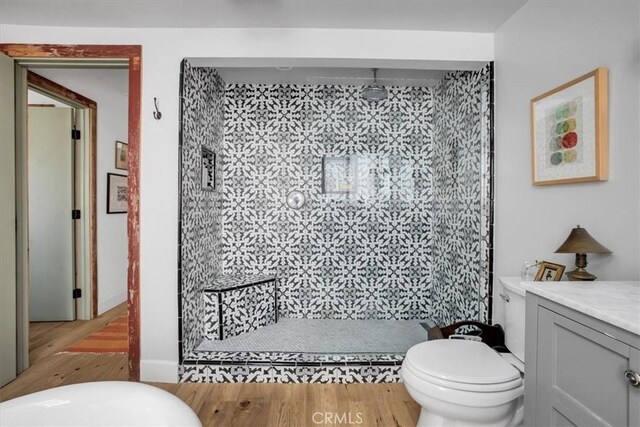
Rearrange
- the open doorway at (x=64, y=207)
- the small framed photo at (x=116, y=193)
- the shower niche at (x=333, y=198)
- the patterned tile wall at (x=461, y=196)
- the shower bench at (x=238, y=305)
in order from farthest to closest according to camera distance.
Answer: the small framed photo at (x=116, y=193), the open doorway at (x=64, y=207), the shower niche at (x=333, y=198), the shower bench at (x=238, y=305), the patterned tile wall at (x=461, y=196)

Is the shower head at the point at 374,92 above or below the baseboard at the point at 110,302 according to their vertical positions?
above

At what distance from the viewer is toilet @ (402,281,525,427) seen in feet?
4.41

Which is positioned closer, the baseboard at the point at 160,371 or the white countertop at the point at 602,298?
the white countertop at the point at 602,298

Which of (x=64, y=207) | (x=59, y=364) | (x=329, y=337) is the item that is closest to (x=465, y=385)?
(x=329, y=337)

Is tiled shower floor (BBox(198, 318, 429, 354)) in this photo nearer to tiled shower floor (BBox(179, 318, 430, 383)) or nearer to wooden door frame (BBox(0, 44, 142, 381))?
tiled shower floor (BBox(179, 318, 430, 383))

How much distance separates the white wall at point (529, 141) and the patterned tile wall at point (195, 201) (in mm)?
2098

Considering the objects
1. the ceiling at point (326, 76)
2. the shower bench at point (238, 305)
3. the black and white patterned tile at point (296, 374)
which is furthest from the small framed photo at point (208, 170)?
the black and white patterned tile at point (296, 374)

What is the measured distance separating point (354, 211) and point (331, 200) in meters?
0.25

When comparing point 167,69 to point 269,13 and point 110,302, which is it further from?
point 110,302

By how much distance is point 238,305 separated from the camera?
272 centimetres

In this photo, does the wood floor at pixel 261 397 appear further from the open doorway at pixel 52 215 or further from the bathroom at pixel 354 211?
the open doorway at pixel 52 215

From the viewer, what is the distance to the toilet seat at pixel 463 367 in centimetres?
135

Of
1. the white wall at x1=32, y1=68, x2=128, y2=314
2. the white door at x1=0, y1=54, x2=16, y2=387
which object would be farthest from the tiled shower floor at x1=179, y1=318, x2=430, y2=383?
the white wall at x1=32, y1=68, x2=128, y2=314

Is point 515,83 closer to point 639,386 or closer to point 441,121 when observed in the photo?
point 441,121
